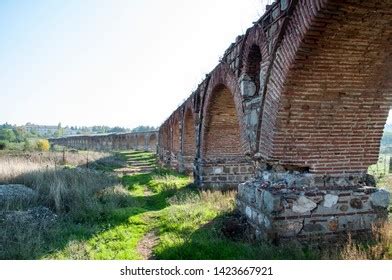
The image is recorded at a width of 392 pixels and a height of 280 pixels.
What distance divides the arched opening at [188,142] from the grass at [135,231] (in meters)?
5.69

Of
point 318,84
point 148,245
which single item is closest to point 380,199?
point 318,84

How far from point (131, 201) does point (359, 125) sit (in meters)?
5.58

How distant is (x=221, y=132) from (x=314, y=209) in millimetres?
6181

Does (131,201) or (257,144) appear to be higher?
(257,144)

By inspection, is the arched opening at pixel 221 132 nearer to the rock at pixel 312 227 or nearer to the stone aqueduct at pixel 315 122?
the stone aqueduct at pixel 315 122

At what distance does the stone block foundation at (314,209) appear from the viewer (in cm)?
531

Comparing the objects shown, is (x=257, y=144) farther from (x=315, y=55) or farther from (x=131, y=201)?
(x=131, y=201)

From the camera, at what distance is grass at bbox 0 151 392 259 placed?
15.8 feet

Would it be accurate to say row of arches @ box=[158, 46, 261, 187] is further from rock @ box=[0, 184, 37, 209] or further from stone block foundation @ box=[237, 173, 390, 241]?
rock @ box=[0, 184, 37, 209]

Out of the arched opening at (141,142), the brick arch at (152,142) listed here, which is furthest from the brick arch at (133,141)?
the brick arch at (152,142)

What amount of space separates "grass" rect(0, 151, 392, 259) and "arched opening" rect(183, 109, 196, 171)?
569 cm

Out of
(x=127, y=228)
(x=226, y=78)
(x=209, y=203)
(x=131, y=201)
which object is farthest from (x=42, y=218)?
(x=226, y=78)

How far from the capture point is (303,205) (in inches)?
213

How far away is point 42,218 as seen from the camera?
6.47 m
